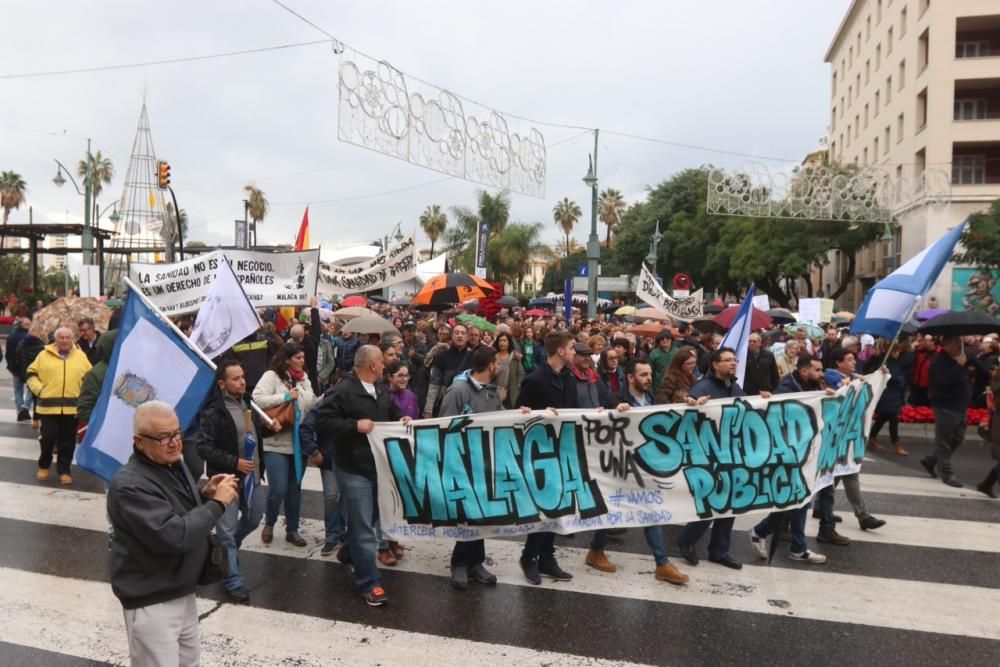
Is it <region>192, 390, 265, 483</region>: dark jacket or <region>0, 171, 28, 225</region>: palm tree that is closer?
<region>192, 390, 265, 483</region>: dark jacket

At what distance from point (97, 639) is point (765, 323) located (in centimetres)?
959

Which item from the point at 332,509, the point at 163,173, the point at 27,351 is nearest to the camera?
the point at 332,509

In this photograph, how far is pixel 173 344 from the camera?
421 centimetres

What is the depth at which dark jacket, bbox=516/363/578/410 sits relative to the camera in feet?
17.8

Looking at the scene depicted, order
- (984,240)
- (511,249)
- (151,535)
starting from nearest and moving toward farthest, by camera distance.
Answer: (151,535) < (984,240) < (511,249)

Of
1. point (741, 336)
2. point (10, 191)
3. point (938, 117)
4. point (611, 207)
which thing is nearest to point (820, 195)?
point (938, 117)

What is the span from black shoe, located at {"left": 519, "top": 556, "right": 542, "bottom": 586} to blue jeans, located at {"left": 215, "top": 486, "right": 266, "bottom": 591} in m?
1.94

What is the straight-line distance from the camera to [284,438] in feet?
18.6

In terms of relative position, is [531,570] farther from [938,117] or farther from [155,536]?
[938,117]

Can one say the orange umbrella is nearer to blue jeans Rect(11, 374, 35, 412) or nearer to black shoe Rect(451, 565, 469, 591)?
blue jeans Rect(11, 374, 35, 412)

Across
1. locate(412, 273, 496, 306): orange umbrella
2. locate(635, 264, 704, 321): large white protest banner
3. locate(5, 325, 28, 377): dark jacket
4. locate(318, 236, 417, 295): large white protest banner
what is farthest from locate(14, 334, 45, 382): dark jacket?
locate(635, 264, 704, 321): large white protest banner

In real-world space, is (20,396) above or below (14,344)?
below

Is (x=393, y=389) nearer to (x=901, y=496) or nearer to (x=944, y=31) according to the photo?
(x=901, y=496)

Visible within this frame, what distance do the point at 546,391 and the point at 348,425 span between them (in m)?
1.50
